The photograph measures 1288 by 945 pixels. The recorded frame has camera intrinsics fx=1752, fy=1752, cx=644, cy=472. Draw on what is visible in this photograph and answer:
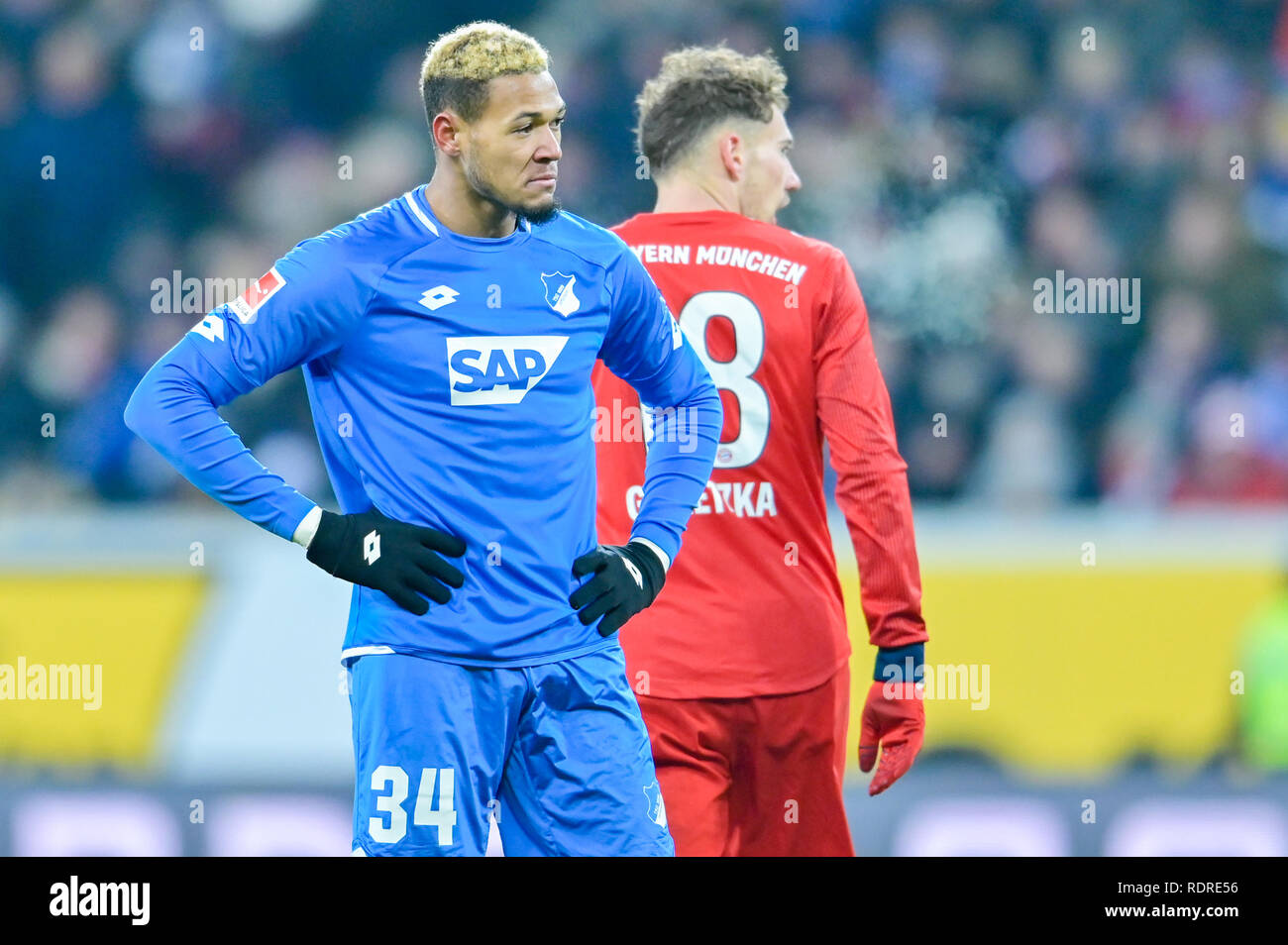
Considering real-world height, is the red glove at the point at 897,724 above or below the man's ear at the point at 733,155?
below

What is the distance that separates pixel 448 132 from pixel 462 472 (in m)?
0.70

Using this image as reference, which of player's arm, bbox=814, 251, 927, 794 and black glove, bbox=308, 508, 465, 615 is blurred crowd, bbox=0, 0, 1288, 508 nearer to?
player's arm, bbox=814, 251, 927, 794

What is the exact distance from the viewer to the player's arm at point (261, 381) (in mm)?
3342

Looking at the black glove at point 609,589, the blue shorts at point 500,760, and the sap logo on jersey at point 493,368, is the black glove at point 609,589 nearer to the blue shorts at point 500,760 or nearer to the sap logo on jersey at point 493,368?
the blue shorts at point 500,760

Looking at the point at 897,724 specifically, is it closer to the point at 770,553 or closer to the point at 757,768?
the point at 757,768

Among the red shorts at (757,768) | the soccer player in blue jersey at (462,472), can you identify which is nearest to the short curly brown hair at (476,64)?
the soccer player in blue jersey at (462,472)

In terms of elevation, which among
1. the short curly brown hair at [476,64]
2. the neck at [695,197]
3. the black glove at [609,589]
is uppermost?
the short curly brown hair at [476,64]

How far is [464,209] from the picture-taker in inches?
140

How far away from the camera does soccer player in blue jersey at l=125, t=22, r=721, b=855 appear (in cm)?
337

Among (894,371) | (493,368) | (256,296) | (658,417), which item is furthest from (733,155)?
(894,371)

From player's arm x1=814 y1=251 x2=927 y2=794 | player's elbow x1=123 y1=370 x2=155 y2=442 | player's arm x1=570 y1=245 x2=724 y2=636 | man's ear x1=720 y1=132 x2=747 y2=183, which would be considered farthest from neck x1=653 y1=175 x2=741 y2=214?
player's elbow x1=123 y1=370 x2=155 y2=442

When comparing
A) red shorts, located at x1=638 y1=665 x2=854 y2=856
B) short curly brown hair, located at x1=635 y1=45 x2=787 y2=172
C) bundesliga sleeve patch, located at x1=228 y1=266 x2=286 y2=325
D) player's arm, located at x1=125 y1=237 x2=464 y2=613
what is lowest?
red shorts, located at x1=638 y1=665 x2=854 y2=856

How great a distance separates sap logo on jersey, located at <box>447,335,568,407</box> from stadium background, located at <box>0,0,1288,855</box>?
10.3 ft

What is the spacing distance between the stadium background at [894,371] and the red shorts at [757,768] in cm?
192
